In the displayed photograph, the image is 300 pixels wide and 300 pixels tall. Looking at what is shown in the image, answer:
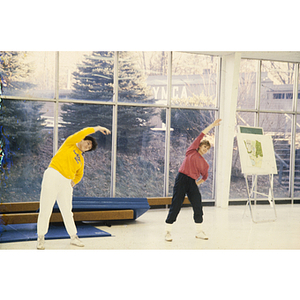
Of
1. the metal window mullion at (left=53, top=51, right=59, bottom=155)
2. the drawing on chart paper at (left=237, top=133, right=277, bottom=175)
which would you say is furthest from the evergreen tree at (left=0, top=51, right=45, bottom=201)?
the drawing on chart paper at (left=237, top=133, right=277, bottom=175)

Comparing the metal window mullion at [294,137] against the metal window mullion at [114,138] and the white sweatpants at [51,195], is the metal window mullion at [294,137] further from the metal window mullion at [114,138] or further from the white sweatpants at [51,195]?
the white sweatpants at [51,195]

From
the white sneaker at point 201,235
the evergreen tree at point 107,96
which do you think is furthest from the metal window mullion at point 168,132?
the white sneaker at point 201,235

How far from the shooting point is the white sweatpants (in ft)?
14.6

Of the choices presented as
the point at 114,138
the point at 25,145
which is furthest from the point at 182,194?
the point at 25,145

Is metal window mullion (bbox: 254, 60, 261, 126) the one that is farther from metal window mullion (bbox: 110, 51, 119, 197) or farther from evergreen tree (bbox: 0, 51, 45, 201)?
evergreen tree (bbox: 0, 51, 45, 201)

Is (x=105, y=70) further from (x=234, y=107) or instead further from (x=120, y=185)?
(x=234, y=107)

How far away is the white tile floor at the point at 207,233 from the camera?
486cm

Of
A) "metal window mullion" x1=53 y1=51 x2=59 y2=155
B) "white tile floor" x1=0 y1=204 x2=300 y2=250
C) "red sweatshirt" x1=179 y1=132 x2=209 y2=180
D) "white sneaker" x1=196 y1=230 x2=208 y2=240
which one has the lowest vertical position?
"white tile floor" x1=0 y1=204 x2=300 y2=250

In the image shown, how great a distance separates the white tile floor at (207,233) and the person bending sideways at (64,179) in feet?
1.13

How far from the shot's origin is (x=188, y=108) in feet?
27.2

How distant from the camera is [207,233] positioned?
5.75m

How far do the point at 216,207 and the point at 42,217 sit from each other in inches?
199

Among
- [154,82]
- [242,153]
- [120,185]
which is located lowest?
[120,185]
